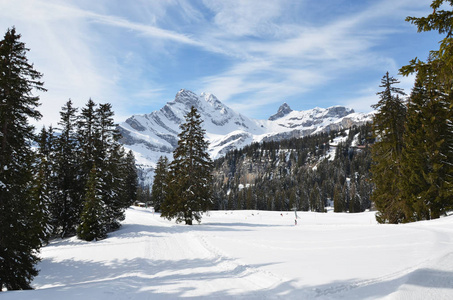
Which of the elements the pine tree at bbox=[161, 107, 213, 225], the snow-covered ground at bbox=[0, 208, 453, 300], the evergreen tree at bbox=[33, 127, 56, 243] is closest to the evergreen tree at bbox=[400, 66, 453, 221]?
the snow-covered ground at bbox=[0, 208, 453, 300]

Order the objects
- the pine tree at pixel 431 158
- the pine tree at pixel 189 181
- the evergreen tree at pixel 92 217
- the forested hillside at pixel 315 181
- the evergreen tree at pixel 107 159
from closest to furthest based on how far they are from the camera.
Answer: the pine tree at pixel 431 158 < the evergreen tree at pixel 92 217 < the evergreen tree at pixel 107 159 < the pine tree at pixel 189 181 < the forested hillside at pixel 315 181

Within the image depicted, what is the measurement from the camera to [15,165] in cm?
1306

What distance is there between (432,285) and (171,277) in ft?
24.6

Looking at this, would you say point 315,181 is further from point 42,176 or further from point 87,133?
point 42,176

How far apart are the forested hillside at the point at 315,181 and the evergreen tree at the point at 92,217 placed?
50711 mm

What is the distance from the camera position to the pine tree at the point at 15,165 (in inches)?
458

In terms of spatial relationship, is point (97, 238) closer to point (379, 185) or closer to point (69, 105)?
point (69, 105)

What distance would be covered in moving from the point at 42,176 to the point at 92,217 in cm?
558

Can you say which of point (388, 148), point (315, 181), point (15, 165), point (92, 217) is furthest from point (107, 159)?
point (315, 181)

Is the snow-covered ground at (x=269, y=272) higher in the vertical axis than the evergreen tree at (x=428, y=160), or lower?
lower

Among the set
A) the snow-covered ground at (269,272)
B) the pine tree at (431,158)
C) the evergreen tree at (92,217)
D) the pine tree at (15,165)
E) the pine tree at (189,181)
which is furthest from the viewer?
the pine tree at (189,181)

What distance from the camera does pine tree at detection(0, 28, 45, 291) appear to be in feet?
38.2

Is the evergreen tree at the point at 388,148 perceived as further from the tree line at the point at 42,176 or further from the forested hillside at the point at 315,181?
the forested hillside at the point at 315,181

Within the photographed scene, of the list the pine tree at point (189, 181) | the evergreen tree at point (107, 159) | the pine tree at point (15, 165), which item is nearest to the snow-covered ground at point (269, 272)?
Result: the pine tree at point (15, 165)
